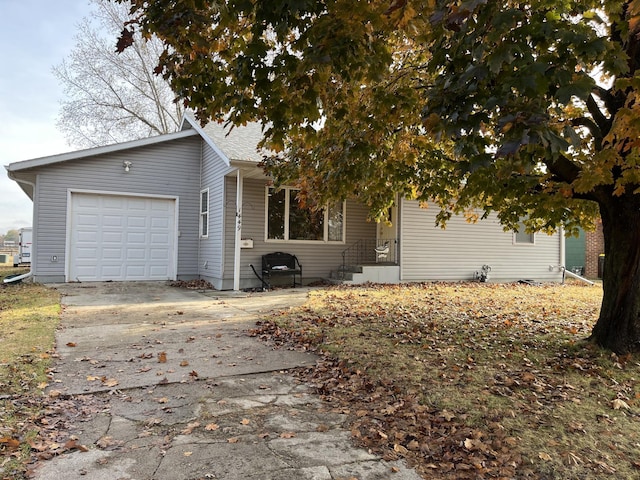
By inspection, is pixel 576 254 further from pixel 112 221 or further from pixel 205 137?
pixel 112 221

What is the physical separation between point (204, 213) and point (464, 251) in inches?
337

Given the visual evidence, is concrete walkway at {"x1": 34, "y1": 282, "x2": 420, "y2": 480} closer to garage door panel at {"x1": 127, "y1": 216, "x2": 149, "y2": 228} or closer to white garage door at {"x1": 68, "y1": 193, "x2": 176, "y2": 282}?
white garage door at {"x1": 68, "y1": 193, "x2": 176, "y2": 282}

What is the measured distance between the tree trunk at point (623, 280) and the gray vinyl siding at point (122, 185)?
35.4ft

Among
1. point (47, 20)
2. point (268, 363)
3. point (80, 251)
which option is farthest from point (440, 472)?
point (80, 251)

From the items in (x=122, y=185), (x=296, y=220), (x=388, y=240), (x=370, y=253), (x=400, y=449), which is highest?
(x=122, y=185)

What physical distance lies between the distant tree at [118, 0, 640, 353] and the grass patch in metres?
2.82

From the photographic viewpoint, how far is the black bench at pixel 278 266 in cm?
1119

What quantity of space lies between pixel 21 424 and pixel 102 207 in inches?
390

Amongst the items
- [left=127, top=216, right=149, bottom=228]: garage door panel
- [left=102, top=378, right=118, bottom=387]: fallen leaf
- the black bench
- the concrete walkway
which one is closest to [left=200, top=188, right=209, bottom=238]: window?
[left=127, top=216, right=149, bottom=228]: garage door panel

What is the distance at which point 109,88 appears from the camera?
22.6m

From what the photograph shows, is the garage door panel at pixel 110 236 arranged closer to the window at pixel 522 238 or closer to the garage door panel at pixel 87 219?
the garage door panel at pixel 87 219

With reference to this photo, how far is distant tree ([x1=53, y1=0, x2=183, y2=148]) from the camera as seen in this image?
851 inches

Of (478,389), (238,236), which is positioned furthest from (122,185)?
(478,389)

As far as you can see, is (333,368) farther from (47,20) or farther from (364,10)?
(47,20)
